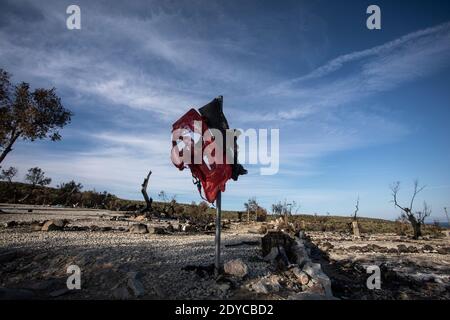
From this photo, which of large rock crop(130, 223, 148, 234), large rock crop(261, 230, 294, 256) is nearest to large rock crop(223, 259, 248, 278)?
large rock crop(261, 230, 294, 256)

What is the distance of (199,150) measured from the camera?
6188 mm

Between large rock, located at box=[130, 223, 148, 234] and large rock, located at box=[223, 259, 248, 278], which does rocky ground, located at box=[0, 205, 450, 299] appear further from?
large rock, located at box=[130, 223, 148, 234]

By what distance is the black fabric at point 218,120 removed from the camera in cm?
623

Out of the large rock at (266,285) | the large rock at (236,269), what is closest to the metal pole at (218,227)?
the large rock at (236,269)

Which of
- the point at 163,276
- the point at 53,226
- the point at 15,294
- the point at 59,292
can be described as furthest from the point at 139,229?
the point at 15,294

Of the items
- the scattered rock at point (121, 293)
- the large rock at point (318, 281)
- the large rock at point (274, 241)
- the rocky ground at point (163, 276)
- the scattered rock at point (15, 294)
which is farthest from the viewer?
Answer: the large rock at point (274, 241)

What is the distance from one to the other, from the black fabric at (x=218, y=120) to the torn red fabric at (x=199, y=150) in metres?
0.12

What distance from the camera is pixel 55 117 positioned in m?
20.6

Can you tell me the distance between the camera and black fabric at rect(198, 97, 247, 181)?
6230 mm

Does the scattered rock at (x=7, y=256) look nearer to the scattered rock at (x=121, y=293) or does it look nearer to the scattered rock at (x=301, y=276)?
the scattered rock at (x=121, y=293)

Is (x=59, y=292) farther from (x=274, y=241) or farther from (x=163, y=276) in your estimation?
(x=274, y=241)

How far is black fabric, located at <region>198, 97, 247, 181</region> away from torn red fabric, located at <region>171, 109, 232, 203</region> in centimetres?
12

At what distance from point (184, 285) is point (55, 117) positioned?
19.2 meters
